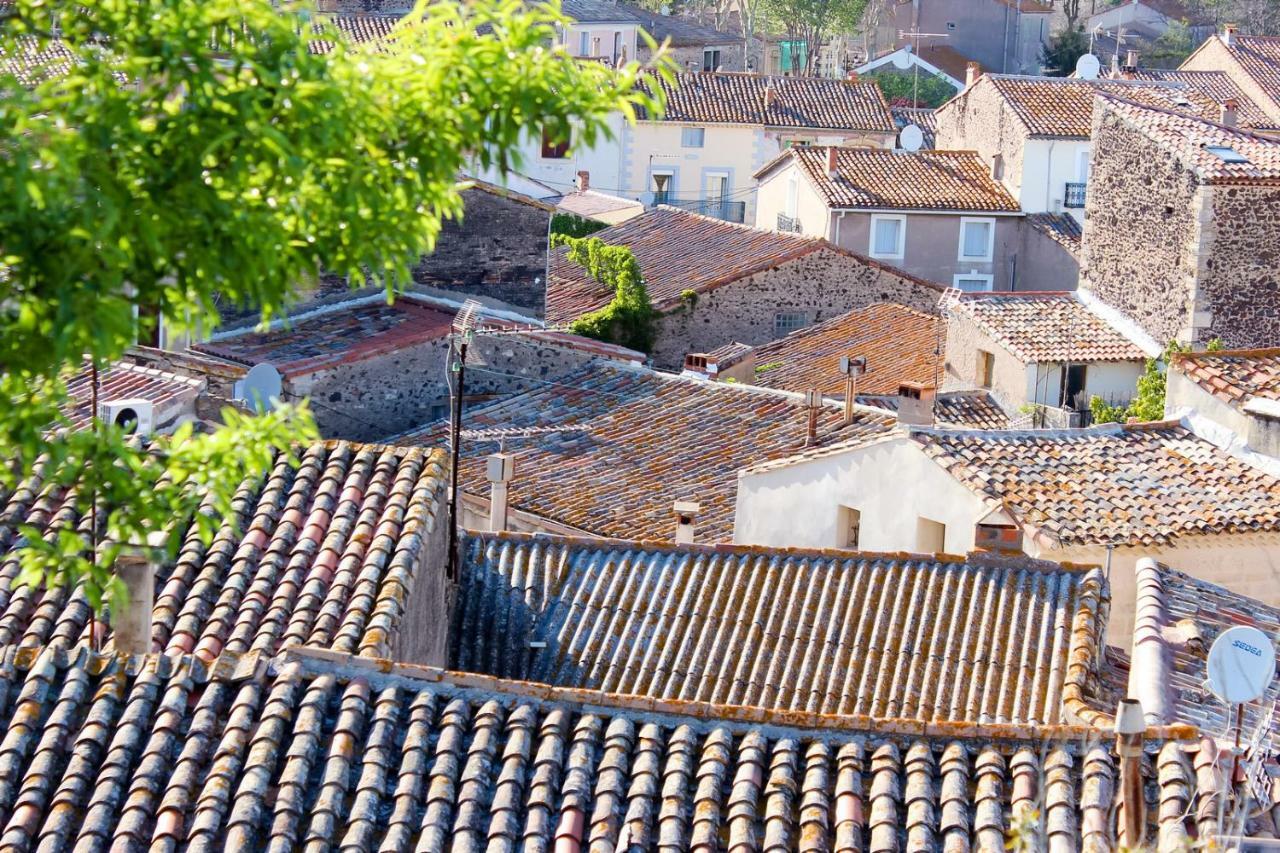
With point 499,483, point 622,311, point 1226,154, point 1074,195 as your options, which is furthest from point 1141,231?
point 1074,195

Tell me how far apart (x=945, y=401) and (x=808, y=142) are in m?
27.6

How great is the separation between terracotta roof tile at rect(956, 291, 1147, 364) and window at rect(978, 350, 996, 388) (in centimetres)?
38

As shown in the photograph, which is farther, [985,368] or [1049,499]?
[985,368]

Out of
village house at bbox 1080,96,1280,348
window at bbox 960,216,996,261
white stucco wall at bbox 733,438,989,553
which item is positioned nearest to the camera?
white stucco wall at bbox 733,438,989,553

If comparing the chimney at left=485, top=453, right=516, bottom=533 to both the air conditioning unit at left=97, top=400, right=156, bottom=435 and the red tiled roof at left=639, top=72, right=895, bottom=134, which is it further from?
the red tiled roof at left=639, top=72, right=895, bottom=134

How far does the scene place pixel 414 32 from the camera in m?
5.77

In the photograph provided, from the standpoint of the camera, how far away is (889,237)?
42906 mm

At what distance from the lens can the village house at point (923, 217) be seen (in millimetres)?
42500

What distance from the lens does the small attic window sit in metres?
26.8

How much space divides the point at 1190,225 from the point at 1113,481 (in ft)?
30.4

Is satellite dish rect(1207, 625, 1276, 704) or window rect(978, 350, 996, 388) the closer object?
satellite dish rect(1207, 625, 1276, 704)

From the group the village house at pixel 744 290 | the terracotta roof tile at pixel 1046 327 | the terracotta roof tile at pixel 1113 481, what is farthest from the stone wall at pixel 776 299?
the terracotta roof tile at pixel 1113 481

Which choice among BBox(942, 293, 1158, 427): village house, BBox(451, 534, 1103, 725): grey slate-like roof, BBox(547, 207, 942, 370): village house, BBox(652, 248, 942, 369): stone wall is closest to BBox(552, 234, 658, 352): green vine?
BBox(547, 207, 942, 370): village house

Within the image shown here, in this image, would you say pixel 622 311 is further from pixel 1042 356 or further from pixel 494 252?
pixel 1042 356
